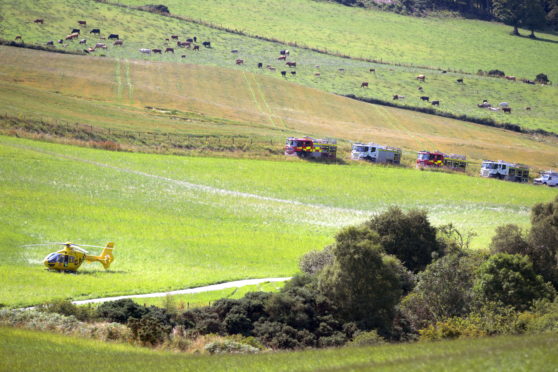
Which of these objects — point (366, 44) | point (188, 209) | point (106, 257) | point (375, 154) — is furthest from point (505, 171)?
point (366, 44)

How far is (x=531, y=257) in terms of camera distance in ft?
→ 151

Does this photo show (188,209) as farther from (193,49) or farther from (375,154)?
(193,49)

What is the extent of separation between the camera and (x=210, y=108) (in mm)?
114938

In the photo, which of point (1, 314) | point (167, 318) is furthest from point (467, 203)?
point (1, 314)

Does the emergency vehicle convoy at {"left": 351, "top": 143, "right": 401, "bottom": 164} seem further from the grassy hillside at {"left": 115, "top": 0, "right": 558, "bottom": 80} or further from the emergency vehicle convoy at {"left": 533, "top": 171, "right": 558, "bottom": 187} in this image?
the grassy hillside at {"left": 115, "top": 0, "right": 558, "bottom": 80}

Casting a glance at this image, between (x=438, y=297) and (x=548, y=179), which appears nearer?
(x=438, y=297)

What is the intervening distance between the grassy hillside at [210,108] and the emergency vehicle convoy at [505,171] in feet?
34.3

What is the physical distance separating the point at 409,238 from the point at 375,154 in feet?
161

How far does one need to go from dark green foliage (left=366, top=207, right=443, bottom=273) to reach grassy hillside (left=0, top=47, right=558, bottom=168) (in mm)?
46563

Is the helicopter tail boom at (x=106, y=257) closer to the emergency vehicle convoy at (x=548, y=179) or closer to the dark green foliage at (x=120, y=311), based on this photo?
the dark green foliage at (x=120, y=311)

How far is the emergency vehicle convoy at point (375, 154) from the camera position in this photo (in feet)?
312

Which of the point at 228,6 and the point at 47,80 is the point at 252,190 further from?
the point at 228,6

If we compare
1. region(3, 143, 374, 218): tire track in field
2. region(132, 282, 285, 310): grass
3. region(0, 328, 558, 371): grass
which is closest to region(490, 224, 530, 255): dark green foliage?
region(132, 282, 285, 310): grass

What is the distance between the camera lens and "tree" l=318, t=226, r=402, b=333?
1359 inches
